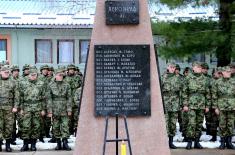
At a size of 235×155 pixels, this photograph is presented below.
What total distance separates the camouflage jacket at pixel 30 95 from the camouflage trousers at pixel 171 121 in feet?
8.19

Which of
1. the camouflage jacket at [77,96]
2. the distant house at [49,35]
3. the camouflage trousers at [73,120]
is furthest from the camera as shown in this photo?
the distant house at [49,35]

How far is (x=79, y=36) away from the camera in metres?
21.1

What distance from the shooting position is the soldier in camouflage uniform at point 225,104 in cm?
1023

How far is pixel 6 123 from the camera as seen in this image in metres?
10.3

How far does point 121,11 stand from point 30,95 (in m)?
3.49

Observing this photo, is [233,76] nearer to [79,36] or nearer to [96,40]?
[96,40]

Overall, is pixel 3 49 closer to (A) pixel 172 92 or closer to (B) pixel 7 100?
(B) pixel 7 100

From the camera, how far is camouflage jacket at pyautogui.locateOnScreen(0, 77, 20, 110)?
1024 centimetres

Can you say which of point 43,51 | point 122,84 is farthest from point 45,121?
point 43,51

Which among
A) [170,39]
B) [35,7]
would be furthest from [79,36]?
[170,39]

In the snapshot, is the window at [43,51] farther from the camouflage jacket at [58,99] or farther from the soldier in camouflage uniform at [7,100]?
the camouflage jacket at [58,99]

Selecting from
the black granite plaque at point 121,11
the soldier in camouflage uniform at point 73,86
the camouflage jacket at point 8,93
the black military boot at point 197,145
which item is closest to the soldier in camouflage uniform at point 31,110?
the camouflage jacket at point 8,93

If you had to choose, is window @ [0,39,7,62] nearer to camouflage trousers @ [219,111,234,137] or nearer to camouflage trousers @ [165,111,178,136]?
camouflage trousers @ [165,111,178,136]

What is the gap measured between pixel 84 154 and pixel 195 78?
354cm
